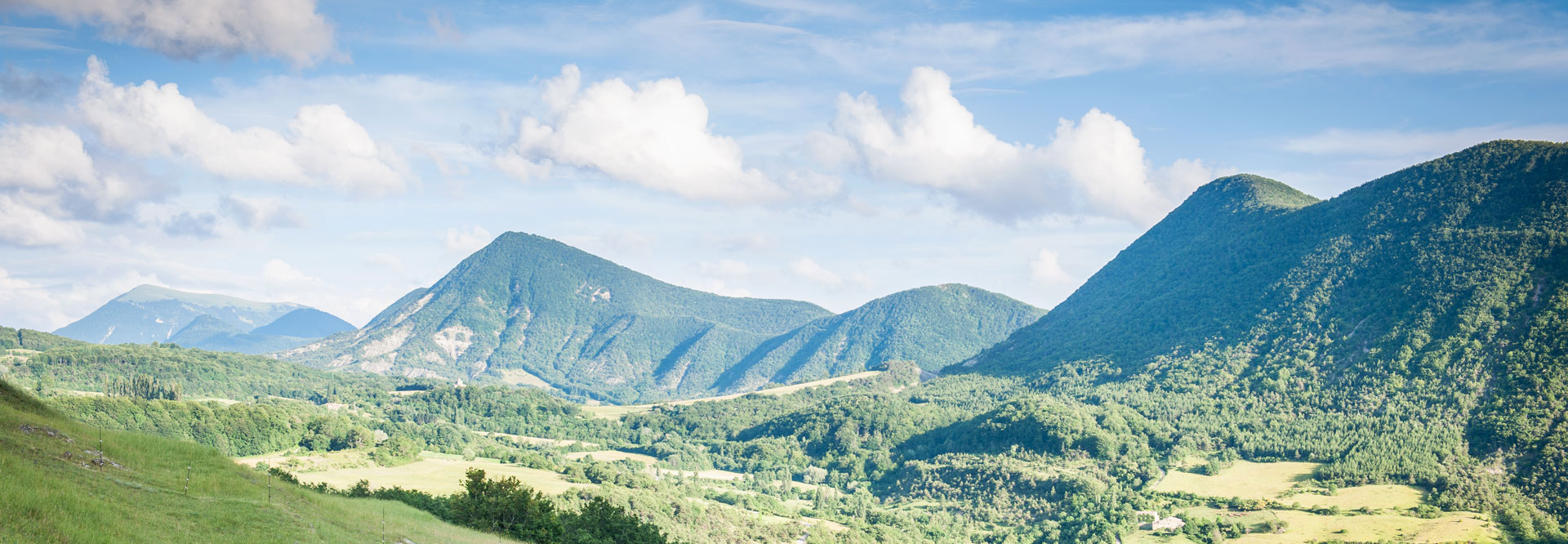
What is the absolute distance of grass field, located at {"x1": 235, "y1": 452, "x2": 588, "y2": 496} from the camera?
310 feet

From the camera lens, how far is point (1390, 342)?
13262cm

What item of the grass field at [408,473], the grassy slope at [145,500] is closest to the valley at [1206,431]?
the grass field at [408,473]

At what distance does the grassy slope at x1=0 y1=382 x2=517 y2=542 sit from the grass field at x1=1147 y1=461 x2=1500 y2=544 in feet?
291

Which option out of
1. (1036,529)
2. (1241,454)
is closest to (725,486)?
(1036,529)

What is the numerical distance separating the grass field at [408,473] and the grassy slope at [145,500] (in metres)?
60.3

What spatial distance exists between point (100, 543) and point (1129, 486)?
123 meters

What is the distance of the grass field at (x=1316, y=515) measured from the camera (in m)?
85.8

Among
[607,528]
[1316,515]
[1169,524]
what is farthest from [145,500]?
[1316,515]

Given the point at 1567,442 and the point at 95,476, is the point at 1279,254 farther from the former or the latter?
the point at 95,476

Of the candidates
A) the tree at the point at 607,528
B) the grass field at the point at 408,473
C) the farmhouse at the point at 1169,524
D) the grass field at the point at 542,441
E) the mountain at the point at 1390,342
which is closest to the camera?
the tree at the point at 607,528

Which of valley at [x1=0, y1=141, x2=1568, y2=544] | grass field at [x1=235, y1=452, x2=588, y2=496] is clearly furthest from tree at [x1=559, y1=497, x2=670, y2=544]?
grass field at [x1=235, y1=452, x2=588, y2=496]

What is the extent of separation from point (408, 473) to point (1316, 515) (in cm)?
10582

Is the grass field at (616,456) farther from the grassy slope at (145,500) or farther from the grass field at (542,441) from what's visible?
the grassy slope at (145,500)

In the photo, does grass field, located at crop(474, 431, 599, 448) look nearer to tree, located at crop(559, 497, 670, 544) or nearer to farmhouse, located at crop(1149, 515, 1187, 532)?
farmhouse, located at crop(1149, 515, 1187, 532)
